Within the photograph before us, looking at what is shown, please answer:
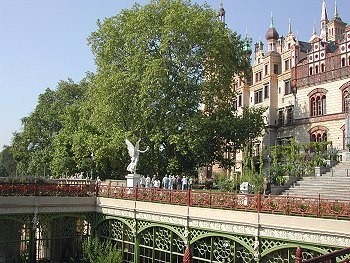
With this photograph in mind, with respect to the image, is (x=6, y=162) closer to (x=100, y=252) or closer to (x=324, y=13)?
(x=324, y=13)

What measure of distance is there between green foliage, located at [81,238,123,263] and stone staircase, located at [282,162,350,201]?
9199 millimetres

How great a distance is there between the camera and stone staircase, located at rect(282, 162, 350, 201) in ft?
71.8

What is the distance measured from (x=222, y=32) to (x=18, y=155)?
1392 inches

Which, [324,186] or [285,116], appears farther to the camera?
[285,116]

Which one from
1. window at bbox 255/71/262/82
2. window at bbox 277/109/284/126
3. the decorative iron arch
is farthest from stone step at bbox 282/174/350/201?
window at bbox 255/71/262/82

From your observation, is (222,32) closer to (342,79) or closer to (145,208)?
(342,79)

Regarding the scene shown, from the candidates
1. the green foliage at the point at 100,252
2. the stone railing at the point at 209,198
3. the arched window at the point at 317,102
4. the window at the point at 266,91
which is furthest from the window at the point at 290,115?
the green foliage at the point at 100,252

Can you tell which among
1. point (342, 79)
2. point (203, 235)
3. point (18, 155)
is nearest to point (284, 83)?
point (342, 79)

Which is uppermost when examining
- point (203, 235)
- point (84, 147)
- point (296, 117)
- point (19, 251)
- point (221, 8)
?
point (221, 8)

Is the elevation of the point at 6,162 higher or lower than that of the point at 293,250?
higher

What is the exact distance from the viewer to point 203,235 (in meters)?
17.6

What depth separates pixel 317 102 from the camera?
3878 cm

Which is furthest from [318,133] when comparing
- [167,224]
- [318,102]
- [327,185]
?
[167,224]

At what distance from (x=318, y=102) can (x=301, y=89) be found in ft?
7.75
